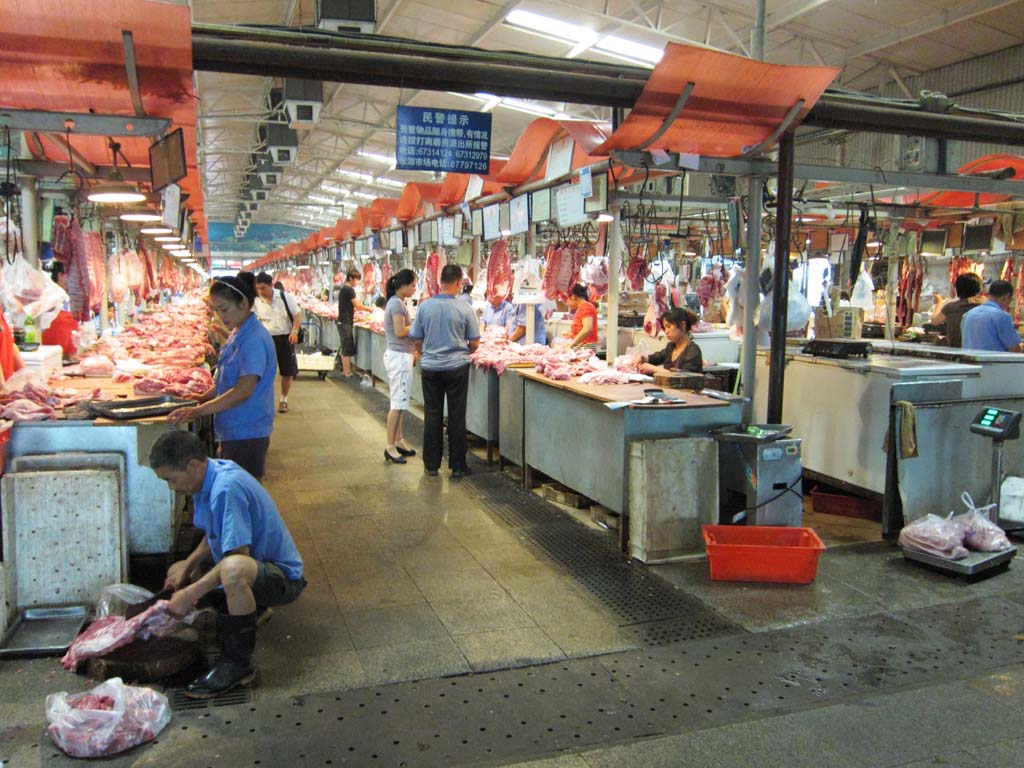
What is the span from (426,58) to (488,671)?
11.2 feet

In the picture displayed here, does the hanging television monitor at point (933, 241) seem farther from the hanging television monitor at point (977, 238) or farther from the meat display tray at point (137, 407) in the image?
the meat display tray at point (137, 407)

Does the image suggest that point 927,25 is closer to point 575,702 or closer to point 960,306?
point 960,306

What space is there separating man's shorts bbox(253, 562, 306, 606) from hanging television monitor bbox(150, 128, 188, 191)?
8.44 feet

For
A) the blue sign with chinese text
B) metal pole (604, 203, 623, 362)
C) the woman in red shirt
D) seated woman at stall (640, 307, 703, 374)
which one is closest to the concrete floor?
seated woman at stall (640, 307, 703, 374)

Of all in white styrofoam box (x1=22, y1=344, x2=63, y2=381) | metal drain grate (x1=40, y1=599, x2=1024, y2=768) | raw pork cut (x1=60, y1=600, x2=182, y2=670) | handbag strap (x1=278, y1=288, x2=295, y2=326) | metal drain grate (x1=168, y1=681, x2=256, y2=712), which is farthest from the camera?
handbag strap (x1=278, y1=288, x2=295, y2=326)

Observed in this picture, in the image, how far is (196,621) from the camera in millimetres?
4227

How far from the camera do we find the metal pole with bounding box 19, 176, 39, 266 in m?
6.11

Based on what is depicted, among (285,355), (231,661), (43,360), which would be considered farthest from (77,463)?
(285,355)

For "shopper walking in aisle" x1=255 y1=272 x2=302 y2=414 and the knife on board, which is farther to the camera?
"shopper walking in aisle" x1=255 y1=272 x2=302 y2=414

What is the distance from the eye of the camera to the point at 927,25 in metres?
12.3

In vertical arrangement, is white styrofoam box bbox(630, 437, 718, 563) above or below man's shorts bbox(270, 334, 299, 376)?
below

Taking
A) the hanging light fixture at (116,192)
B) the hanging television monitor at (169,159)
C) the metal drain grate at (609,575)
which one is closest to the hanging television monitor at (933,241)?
the metal drain grate at (609,575)

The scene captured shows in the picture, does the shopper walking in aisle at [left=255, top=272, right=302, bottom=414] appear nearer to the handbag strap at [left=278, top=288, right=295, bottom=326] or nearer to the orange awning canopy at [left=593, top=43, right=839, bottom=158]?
the handbag strap at [left=278, top=288, right=295, bottom=326]

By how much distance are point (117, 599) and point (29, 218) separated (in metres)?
3.48
